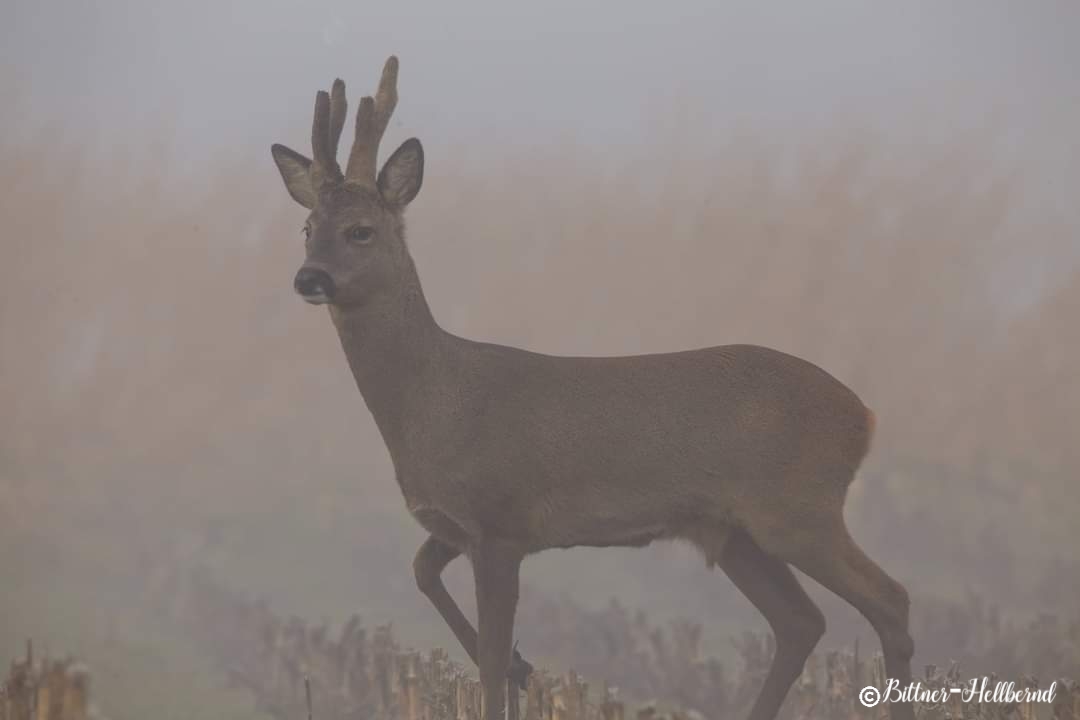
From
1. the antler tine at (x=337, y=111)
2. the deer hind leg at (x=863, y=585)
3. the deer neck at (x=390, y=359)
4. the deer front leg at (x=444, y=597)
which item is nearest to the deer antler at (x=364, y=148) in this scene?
the antler tine at (x=337, y=111)

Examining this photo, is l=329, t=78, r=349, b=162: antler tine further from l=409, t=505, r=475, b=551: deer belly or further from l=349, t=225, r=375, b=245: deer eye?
l=409, t=505, r=475, b=551: deer belly

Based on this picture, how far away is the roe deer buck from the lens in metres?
6.12

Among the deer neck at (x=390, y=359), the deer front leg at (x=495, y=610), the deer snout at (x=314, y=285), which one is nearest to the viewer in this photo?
the deer snout at (x=314, y=285)

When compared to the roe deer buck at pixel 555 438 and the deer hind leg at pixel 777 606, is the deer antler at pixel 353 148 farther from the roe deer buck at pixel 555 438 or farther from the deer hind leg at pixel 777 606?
the deer hind leg at pixel 777 606

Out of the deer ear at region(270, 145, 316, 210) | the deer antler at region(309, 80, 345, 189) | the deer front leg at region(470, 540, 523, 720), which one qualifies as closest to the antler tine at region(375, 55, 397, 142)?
the deer antler at region(309, 80, 345, 189)

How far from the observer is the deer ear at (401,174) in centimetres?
643

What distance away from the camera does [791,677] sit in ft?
21.9

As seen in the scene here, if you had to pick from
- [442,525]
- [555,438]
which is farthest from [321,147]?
[442,525]

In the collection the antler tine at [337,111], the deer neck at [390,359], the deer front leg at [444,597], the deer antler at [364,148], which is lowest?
the deer front leg at [444,597]

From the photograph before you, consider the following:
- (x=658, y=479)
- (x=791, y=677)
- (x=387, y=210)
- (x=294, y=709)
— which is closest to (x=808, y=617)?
(x=791, y=677)

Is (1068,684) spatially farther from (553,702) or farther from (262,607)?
(262,607)

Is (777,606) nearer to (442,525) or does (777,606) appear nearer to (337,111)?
(442,525)

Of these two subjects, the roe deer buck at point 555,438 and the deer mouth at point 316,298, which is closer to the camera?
the deer mouth at point 316,298

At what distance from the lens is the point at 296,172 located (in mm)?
6715
